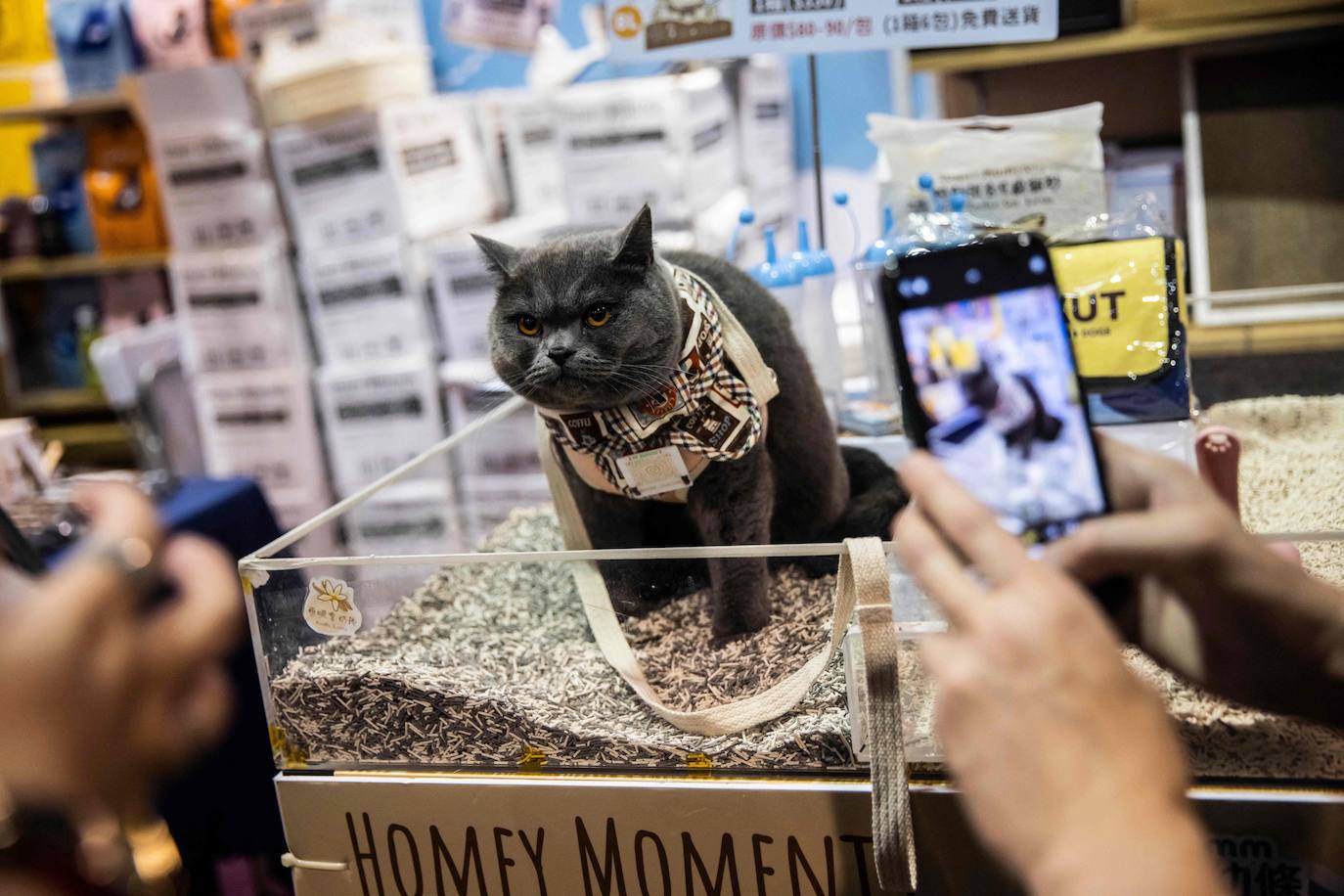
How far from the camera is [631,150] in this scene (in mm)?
2258

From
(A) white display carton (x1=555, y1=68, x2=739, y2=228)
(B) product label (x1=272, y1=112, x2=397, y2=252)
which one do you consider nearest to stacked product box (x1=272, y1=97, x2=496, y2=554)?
(B) product label (x1=272, y1=112, x2=397, y2=252)

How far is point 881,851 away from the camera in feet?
2.27

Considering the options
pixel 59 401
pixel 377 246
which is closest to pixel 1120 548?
pixel 377 246

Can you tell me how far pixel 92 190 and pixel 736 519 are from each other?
2.89 meters


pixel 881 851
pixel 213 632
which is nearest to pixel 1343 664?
pixel 881 851

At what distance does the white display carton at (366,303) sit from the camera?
2598 millimetres

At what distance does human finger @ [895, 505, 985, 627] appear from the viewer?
0.40 m

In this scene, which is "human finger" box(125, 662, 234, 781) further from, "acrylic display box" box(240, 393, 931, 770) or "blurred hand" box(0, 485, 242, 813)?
"acrylic display box" box(240, 393, 931, 770)

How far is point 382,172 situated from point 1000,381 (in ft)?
7.54

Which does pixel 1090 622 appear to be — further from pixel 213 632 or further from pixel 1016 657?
pixel 213 632

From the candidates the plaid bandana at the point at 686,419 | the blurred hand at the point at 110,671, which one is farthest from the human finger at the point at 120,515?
the plaid bandana at the point at 686,419

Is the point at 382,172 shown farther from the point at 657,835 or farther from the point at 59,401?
the point at 657,835

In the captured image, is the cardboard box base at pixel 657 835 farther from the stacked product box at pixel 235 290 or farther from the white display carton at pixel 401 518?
the stacked product box at pixel 235 290

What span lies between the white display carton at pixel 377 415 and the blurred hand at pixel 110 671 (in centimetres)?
237
